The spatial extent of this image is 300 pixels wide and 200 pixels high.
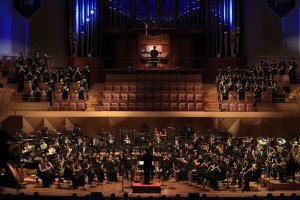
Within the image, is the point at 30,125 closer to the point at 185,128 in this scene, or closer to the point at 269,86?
the point at 185,128

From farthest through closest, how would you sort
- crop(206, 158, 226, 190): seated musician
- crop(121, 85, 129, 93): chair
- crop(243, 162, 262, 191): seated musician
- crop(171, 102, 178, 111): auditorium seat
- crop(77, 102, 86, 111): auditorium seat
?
1. crop(121, 85, 129, 93): chair
2. crop(171, 102, 178, 111): auditorium seat
3. crop(77, 102, 86, 111): auditorium seat
4. crop(206, 158, 226, 190): seated musician
5. crop(243, 162, 262, 191): seated musician

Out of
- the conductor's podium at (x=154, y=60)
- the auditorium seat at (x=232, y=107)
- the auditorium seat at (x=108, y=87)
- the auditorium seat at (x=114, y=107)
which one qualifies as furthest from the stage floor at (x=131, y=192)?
the conductor's podium at (x=154, y=60)

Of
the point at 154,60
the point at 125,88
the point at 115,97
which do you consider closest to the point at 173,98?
the point at 125,88

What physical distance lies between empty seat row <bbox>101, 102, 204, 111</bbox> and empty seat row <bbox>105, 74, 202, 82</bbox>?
160 cm

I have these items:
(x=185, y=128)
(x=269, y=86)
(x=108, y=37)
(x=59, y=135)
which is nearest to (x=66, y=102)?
(x=59, y=135)

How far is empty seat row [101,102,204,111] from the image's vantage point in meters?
16.1

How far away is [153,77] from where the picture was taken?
17.7 metres

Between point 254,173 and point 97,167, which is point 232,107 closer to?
point 254,173

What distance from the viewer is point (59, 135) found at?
13172mm

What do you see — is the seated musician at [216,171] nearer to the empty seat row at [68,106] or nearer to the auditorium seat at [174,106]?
the auditorium seat at [174,106]

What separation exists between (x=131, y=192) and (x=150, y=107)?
6.32m

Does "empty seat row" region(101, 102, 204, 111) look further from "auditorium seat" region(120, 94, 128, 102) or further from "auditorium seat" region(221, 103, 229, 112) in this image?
"auditorium seat" region(221, 103, 229, 112)

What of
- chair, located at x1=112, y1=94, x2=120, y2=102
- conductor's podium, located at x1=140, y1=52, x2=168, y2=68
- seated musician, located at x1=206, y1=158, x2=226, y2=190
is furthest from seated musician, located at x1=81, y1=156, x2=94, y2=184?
conductor's podium, located at x1=140, y1=52, x2=168, y2=68

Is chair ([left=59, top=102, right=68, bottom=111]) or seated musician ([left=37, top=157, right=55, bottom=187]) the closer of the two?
seated musician ([left=37, top=157, right=55, bottom=187])
